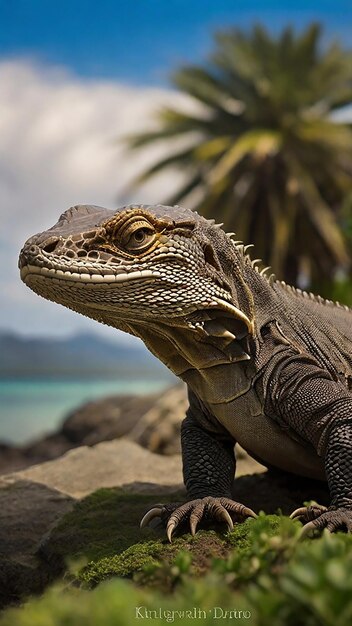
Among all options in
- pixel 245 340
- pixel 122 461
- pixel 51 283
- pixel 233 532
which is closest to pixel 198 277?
pixel 245 340

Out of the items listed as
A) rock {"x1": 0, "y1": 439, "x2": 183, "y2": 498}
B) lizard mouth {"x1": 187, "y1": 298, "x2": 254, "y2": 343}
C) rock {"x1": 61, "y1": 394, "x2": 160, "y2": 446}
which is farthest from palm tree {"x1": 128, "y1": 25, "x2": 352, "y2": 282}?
lizard mouth {"x1": 187, "y1": 298, "x2": 254, "y2": 343}

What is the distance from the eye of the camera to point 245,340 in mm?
5133

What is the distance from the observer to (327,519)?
431cm

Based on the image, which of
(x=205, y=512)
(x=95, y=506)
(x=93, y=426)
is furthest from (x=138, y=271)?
(x=93, y=426)

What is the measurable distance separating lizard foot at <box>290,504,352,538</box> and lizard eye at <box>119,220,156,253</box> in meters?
1.90

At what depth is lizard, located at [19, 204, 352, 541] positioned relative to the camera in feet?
15.2

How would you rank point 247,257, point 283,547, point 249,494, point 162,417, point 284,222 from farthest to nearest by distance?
point 284,222 → point 162,417 → point 249,494 → point 247,257 → point 283,547

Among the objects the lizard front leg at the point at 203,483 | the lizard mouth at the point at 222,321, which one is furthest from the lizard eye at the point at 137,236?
the lizard front leg at the point at 203,483

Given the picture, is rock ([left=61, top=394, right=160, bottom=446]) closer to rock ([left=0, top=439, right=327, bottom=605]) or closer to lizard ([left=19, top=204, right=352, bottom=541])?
rock ([left=0, top=439, right=327, bottom=605])

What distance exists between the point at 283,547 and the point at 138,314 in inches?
74.8

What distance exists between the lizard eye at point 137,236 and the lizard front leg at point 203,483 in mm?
1623

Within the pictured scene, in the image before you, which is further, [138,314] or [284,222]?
[284,222]

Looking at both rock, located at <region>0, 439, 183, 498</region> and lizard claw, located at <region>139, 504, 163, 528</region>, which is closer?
lizard claw, located at <region>139, 504, 163, 528</region>

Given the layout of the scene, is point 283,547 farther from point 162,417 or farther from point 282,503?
point 162,417
